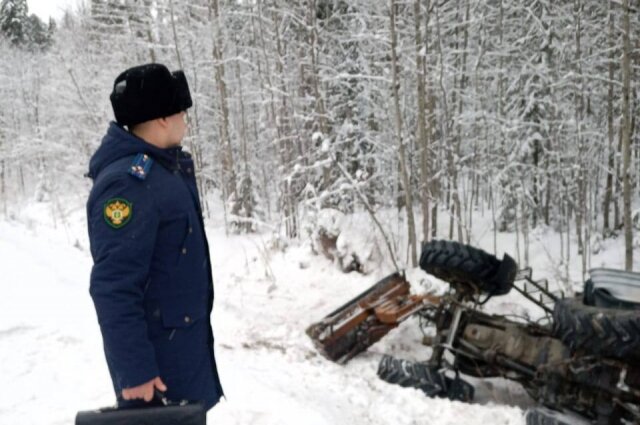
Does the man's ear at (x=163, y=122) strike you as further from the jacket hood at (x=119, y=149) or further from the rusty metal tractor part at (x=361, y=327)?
the rusty metal tractor part at (x=361, y=327)

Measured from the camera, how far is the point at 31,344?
16.7ft

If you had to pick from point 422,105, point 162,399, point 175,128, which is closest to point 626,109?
point 422,105

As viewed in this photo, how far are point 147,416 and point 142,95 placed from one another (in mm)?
1270

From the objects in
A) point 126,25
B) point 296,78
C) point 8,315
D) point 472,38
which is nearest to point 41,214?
point 126,25

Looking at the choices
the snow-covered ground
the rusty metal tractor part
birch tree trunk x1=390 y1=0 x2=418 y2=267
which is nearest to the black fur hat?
the snow-covered ground

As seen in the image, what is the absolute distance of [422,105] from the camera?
33.4ft

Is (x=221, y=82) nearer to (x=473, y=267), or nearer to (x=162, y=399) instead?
(x=473, y=267)

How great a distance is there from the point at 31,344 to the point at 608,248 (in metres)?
13.5

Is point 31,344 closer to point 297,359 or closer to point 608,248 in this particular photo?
point 297,359

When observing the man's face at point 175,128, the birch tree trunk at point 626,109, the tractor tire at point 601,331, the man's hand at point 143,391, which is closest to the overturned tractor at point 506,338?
the tractor tire at point 601,331

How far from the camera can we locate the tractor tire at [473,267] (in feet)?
17.5

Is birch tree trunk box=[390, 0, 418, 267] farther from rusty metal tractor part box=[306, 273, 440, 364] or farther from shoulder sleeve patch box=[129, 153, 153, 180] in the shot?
shoulder sleeve patch box=[129, 153, 153, 180]

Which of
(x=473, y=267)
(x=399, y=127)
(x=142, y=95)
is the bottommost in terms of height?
(x=473, y=267)

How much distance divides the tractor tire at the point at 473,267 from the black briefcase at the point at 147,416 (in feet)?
11.9
